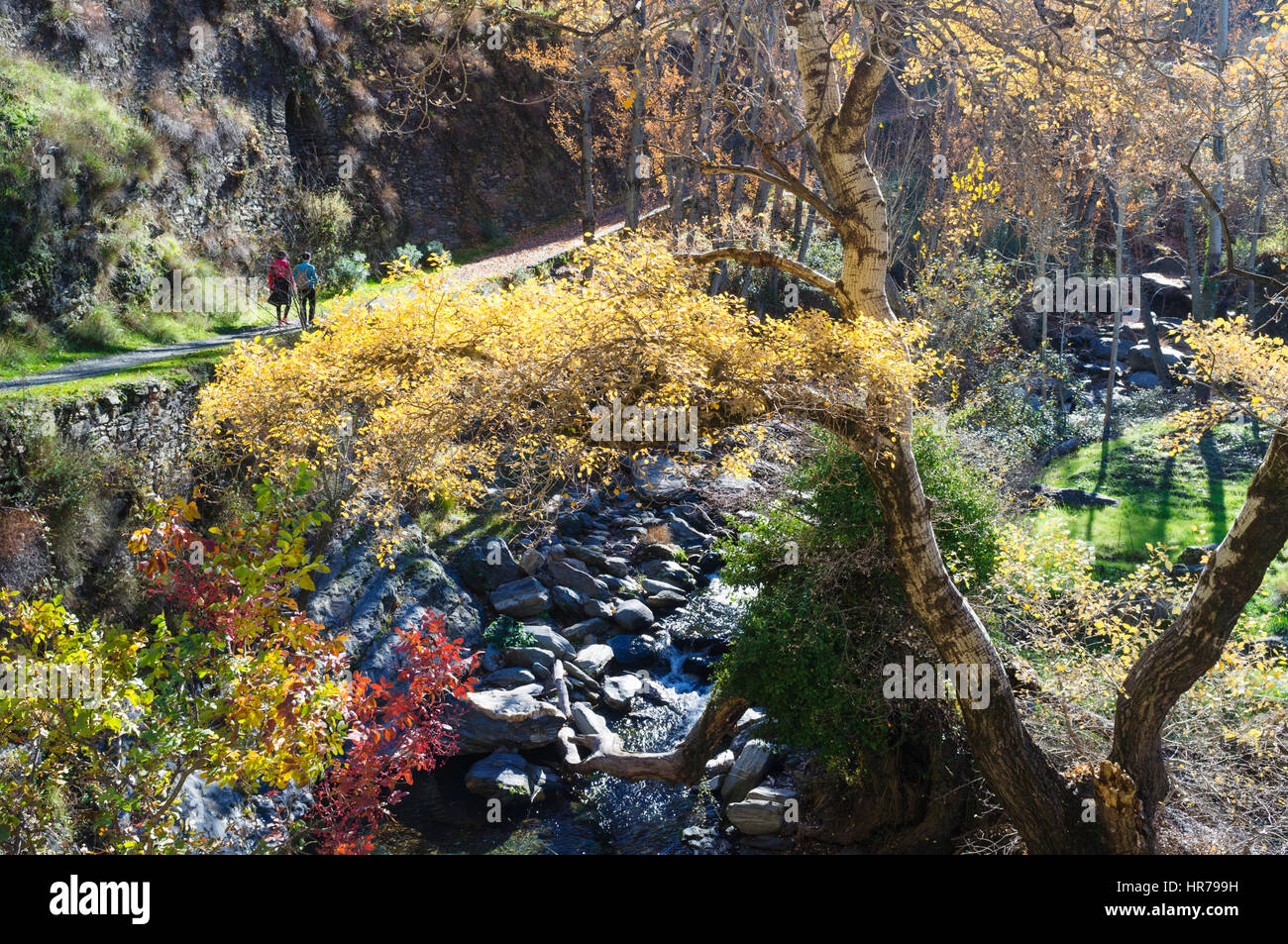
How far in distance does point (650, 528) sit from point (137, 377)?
27.9 ft

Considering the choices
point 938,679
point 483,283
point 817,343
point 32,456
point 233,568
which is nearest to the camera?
point 233,568

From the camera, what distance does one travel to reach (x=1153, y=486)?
52.9 ft

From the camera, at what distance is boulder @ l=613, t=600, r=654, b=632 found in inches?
525

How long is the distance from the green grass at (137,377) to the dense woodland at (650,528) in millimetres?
135

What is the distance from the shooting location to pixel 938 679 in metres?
7.67

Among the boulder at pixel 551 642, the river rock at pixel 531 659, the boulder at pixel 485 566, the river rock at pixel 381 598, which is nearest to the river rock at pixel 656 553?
the boulder at pixel 485 566

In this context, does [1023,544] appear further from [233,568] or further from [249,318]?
[249,318]

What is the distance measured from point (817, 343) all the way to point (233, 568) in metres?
3.85

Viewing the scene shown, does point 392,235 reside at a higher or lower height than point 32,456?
higher

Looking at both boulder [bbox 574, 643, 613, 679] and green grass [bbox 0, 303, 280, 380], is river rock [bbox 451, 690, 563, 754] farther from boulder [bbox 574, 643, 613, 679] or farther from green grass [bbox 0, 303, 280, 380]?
green grass [bbox 0, 303, 280, 380]

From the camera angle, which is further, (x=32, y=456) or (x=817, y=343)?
(x=32, y=456)

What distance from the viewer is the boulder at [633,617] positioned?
13.3 m

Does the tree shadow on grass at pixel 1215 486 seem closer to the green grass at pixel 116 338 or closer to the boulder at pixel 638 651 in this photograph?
the boulder at pixel 638 651
